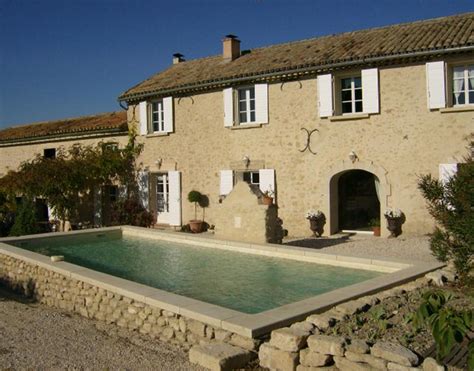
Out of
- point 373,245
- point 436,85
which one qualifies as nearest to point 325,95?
point 436,85

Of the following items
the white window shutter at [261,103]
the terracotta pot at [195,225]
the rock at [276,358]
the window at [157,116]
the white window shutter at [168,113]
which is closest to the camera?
the rock at [276,358]

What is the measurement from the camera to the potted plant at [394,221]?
12.3 metres

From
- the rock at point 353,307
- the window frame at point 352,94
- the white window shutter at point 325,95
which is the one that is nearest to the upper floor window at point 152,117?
the white window shutter at point 325,95

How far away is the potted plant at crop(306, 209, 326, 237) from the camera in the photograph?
43.9 ft

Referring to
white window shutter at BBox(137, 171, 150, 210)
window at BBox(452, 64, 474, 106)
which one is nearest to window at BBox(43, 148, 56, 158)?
white window shutter at BBox(137, 171, 150, 210)

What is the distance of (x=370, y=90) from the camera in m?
12.7

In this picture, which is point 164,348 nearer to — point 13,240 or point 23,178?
point 13,240

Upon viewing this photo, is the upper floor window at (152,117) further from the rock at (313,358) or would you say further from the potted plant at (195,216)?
the rock at (313,358)

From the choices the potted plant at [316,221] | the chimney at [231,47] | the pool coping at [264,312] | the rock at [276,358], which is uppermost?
the chimney at [231,47]

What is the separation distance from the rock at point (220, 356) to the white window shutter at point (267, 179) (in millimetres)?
9711

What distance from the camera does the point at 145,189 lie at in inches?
690

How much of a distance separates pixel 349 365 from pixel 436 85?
941 cm

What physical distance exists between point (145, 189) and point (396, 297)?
1263 centimetres

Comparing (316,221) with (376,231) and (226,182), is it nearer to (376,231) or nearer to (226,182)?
(376,231)
